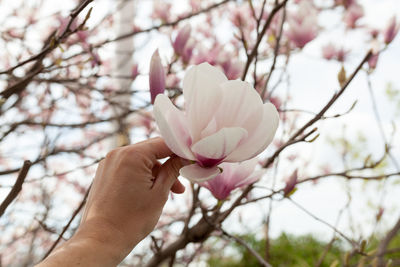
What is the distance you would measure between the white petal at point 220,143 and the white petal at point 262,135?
20 millimetres

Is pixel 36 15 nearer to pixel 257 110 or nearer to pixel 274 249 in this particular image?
pixel 257 110

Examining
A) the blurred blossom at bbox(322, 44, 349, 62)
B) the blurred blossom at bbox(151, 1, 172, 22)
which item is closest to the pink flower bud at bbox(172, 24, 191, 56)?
the blurred blossom at bbox(151, 1, 172, 22)

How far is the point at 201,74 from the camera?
0.59m

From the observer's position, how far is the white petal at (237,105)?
591mm

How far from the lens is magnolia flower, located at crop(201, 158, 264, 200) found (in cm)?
78

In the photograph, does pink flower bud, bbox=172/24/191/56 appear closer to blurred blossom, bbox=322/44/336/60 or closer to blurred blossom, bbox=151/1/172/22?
blurred blossom, bbox=151/1/172/22

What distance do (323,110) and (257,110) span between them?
1.08 ft

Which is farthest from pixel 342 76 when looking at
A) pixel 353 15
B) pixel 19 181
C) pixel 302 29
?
pixel 353 15

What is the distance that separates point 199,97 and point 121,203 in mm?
221

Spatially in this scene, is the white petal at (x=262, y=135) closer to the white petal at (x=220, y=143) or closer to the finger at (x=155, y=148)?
the white petal at (x=220, y=143)

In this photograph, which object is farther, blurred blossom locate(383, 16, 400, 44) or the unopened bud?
blurred blossom locate(383, 16, 400, 44)

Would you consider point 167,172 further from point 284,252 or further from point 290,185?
point 284,252

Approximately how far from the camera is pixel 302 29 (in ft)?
4.49

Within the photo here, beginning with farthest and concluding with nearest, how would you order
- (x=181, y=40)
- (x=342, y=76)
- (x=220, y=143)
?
1. (x=181, y=40)
2. (x=342, y=76)
3. (x=220, y=143)
